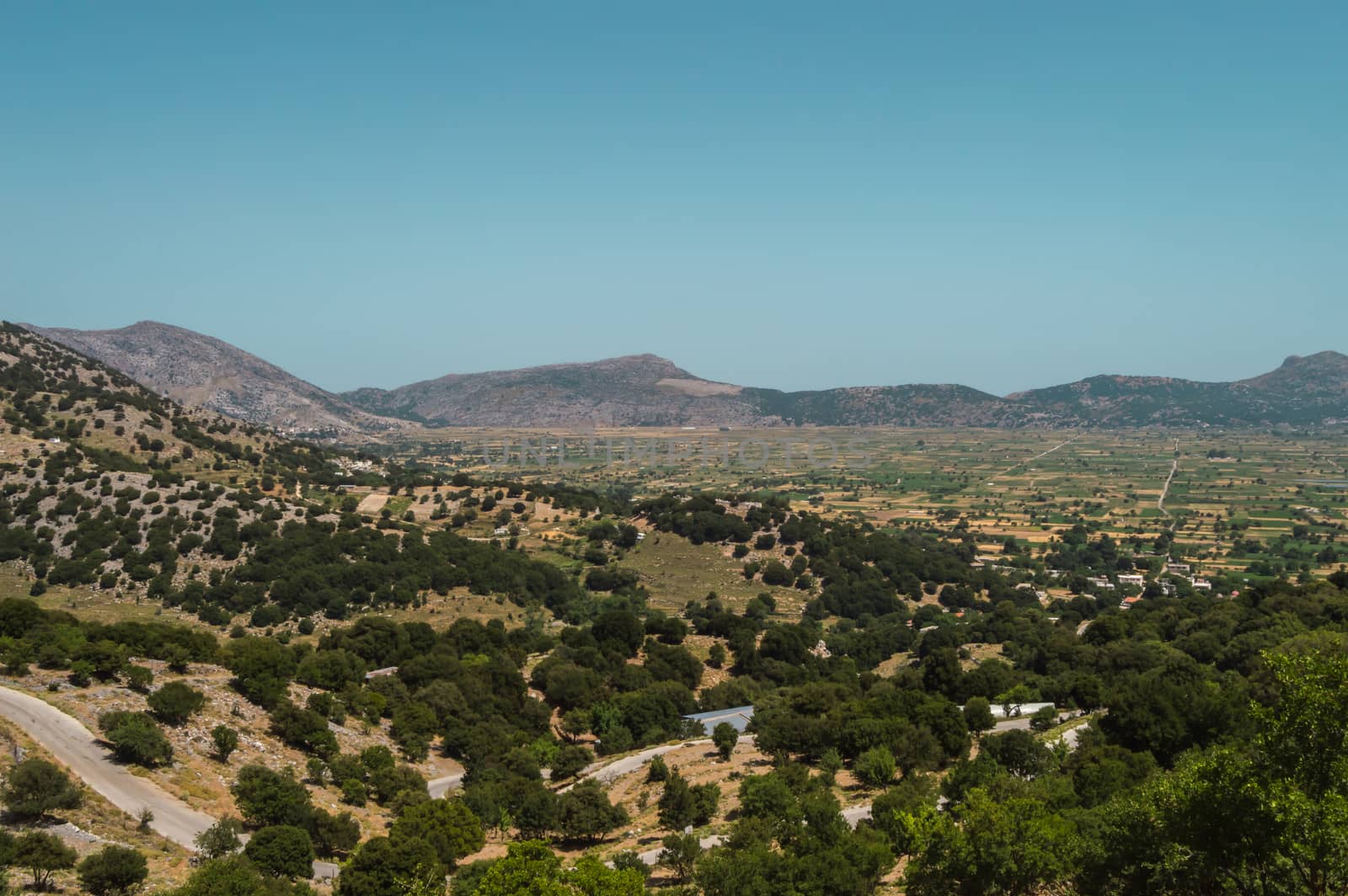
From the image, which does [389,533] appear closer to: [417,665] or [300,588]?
[300,588]

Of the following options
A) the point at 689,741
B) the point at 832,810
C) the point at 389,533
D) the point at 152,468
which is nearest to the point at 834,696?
the point at 689,741

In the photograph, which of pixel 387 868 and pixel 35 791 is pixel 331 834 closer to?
pixel 387 868

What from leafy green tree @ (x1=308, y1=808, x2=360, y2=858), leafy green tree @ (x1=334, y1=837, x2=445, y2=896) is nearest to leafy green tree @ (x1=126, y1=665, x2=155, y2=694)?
leafy green tree @ (x1=308, y1=808, x2=360, y2=858)

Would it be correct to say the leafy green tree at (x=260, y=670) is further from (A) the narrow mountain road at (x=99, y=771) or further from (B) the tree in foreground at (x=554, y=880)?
(B) the tree in foreground at (x=554, y=880)

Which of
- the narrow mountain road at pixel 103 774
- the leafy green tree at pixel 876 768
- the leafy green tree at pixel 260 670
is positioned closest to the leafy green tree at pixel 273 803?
the narrow mountain road at pixel 103 774

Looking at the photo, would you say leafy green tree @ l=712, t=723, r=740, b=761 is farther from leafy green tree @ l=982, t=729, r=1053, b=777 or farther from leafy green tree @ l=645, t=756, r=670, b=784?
leafy green tree @ l=982, t=729, r=1053, b=777

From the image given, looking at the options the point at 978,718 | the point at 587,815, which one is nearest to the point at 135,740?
the point at 587,815
